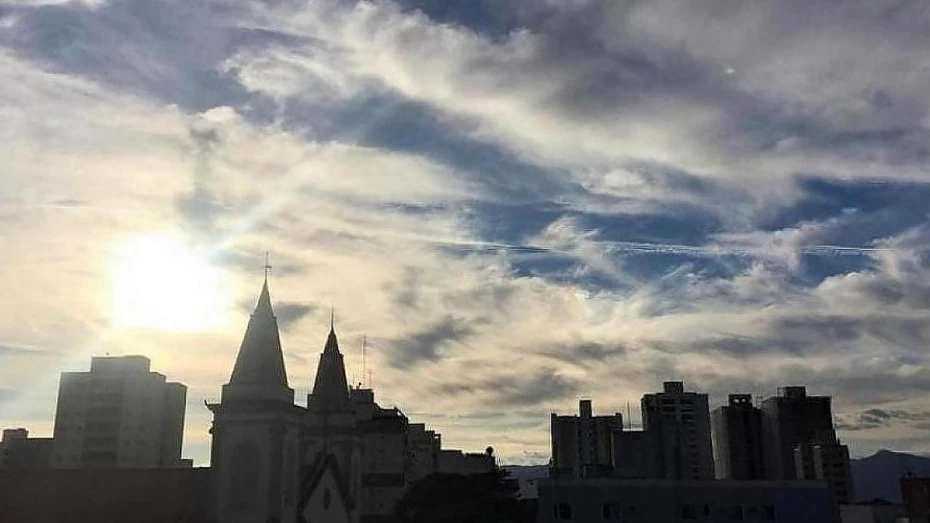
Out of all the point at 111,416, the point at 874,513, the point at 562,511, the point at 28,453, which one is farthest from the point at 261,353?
the point at 111,416

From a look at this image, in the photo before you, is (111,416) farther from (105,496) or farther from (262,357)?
(262,357)

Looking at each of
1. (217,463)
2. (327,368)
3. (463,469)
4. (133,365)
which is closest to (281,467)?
(217,463)

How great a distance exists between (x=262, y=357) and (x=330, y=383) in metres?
20.4

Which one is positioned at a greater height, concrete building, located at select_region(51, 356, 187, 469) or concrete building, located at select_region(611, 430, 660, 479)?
concrete building, located at select_region(51, 356, 187, 469)

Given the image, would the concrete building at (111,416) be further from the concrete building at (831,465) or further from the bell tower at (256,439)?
the concrete building at (831,465)

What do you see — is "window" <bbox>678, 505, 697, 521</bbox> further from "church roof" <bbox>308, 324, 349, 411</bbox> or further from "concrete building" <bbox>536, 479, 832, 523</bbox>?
"church roof" <bbox>308, 324, 349, 411</bbox>

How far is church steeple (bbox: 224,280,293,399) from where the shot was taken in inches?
2462

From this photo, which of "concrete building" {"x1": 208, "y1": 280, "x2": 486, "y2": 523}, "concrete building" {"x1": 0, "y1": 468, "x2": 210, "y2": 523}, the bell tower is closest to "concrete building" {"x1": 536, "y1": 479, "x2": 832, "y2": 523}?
"concrete building" {"x1": 208, "y1": 280, "x2": 486, "y2": 523}

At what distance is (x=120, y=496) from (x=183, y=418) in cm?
11233

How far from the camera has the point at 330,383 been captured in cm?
8319

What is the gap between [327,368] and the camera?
84.2 metres

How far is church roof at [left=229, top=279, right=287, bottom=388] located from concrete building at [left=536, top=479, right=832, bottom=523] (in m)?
36.1

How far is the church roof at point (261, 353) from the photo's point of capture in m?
62.8

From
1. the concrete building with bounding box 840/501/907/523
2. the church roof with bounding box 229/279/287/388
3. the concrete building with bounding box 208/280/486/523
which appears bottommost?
the concrete building with bounding box 840/501/907/523
